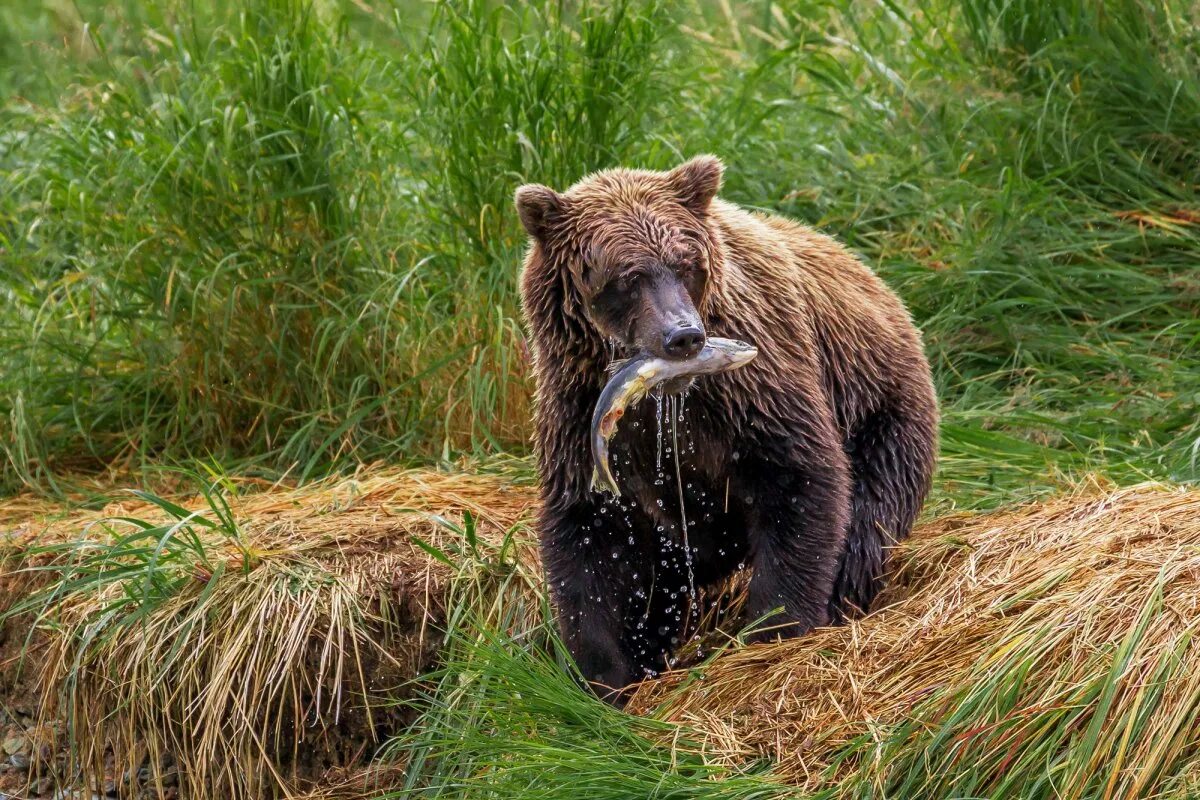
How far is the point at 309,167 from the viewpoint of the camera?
598 centimetres

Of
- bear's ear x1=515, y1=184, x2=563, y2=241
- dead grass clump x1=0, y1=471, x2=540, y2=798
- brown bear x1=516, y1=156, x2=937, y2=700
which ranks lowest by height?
dead grass clump x1=0, y1=471, x2=540, y2=798

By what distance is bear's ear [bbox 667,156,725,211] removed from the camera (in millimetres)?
4391

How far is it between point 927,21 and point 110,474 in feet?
13.2

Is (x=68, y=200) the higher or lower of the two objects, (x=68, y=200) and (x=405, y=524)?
the higher

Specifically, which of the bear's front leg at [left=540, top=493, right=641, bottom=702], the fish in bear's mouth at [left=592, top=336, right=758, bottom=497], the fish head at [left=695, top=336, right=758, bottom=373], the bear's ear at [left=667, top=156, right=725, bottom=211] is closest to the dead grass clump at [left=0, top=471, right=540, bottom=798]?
the bear's front leg at [left=540, top=493, right=641, bottom=702]

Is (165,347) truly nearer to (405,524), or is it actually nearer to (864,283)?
(405,524)

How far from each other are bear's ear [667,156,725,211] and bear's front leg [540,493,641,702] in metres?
0.87

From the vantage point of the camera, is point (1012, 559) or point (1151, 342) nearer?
point (1012, 559)

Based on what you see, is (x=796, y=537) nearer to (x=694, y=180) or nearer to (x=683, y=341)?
(x=683, y=341)

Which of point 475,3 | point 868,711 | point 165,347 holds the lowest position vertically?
point 868,711

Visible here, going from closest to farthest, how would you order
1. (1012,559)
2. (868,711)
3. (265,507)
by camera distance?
(868,711), (1012,559), (265,507)

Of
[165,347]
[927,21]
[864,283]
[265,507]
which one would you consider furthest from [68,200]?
[927,21]

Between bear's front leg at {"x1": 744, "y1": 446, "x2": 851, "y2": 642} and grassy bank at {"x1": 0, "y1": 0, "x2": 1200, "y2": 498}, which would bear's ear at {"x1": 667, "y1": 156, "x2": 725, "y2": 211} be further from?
grassy bank at {"x1": 0, "y1": 0, "x2": 1200, "y2": 498}

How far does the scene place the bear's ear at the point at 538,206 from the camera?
4316mm
